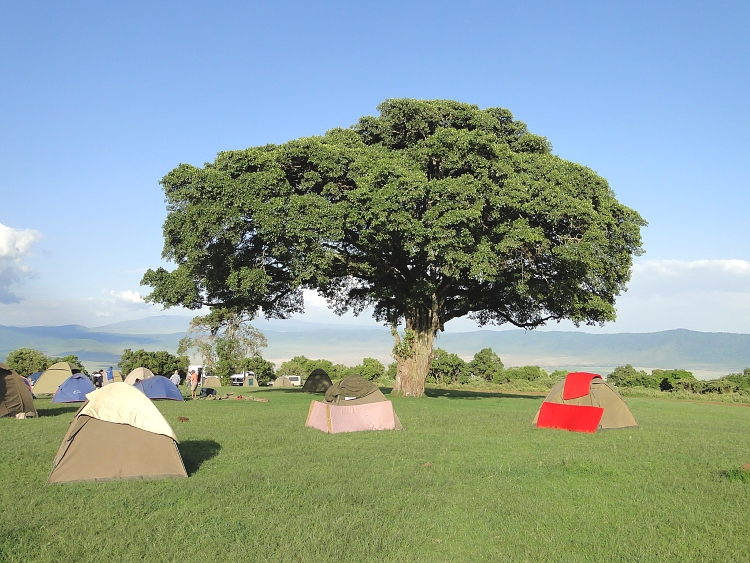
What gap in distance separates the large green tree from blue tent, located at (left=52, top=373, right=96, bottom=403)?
489cm

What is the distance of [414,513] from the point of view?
7930mm

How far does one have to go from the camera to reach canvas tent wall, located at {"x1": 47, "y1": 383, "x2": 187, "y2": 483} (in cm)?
948

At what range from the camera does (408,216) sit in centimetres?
2220

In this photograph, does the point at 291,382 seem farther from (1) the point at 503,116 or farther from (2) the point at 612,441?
(2) the point at 612,441

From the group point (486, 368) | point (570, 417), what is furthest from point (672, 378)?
point (570, 417)

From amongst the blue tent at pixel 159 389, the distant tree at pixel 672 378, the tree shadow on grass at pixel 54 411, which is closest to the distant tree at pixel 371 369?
the distant tree at pixel 672 378

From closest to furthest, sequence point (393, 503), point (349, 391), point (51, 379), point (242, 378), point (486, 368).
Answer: point (393, 503), point (349, 391), point (51, 379), point (486, 368), point (242, 378)

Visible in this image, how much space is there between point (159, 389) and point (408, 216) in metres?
14.0

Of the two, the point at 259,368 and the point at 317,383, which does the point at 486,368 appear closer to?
the point at 317,383

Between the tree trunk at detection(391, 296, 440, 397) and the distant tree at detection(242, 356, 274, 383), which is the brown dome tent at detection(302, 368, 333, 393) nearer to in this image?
the tree trunk at detection(391, 296, 440, 397)

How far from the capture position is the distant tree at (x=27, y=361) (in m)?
43.7

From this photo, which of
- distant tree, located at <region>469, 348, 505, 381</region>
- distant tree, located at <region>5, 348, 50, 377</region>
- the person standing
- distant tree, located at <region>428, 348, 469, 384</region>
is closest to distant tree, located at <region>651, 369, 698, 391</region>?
distant tree, located at <region>469, 348, 505, 381</region>

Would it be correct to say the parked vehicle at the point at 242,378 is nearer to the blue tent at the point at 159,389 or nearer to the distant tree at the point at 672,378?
the blue tent at the point at 159,389

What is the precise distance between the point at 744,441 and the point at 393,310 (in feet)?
62.9
